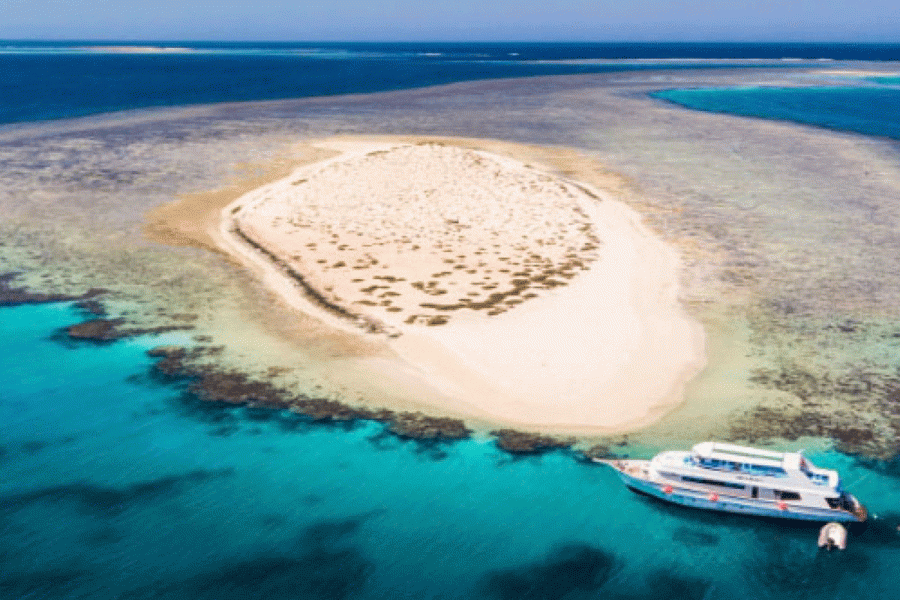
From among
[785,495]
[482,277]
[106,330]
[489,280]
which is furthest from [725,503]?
[106,330]

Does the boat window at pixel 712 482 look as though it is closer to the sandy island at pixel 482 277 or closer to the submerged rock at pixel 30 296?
the sandy island at pixel 482 277

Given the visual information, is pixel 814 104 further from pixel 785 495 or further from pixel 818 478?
pixel 785 495

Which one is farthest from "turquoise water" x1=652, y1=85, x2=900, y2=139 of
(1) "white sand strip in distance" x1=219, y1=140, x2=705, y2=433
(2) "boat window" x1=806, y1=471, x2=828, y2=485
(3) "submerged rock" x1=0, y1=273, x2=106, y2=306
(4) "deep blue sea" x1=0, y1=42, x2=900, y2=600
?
(3) "submerged rock" x1=0, y1=273, x2=106, y2=306

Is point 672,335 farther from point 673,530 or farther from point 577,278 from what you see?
point 673,530

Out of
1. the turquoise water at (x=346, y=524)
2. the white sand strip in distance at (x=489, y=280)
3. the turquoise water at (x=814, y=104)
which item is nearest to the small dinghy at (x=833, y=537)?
the turquoise water at (x=346, y=524)

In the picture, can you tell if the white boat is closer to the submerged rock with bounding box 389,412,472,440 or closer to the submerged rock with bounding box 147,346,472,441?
the submerged rock with bounding box 389,412,472,440

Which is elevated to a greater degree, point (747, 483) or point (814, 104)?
point (814, 104)

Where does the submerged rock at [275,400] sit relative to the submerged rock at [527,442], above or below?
below
